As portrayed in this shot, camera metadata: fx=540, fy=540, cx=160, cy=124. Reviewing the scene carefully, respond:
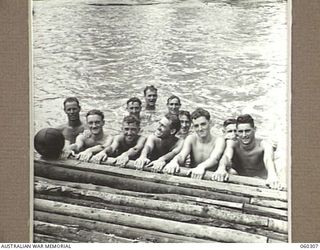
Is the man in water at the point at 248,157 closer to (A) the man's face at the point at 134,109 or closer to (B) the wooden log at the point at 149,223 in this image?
(B) the wooden log at the point at 149,223

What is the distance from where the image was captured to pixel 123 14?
1.32m

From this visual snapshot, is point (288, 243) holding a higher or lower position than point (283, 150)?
lower

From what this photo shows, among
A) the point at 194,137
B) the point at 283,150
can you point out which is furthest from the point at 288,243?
the point at 194,137

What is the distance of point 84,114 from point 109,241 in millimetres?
317

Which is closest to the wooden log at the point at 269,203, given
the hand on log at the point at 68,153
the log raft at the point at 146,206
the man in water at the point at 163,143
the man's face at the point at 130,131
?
the log raft at the point at 146,206

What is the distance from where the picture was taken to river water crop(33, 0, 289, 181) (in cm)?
130

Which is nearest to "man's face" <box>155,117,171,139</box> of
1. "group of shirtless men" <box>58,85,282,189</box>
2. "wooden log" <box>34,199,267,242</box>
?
"group of shirtless men" <box>58,85,282,189</box>

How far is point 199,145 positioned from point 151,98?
0.16 m

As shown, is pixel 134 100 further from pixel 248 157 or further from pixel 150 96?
pixel 248 157

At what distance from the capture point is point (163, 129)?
1.31 m

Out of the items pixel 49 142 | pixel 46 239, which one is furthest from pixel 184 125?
pixel 46 239

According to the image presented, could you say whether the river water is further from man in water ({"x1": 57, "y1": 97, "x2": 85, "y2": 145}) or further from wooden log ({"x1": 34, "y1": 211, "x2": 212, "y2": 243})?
wooden log ({"x1": 34, "y1": 211, "x2": 212, "y2": 243})
